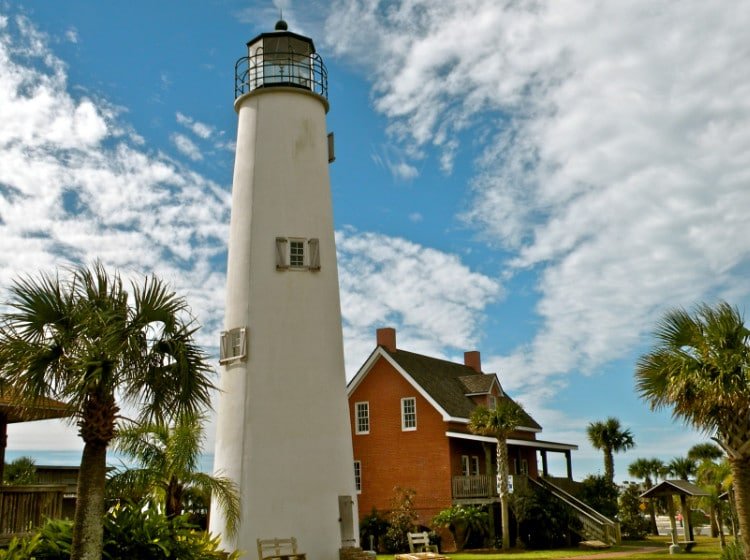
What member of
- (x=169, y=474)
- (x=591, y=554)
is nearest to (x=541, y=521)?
(x=591, y=554)

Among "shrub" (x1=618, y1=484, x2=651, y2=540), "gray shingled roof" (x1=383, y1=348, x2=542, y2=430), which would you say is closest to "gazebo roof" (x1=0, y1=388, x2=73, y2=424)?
"gray shingled roof" (x1=383, y1=348, x2=542, y2=430)

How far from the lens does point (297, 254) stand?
22578 mm

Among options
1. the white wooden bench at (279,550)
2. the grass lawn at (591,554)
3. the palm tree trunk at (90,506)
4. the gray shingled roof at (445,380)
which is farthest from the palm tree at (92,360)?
the gray shingled roof at (445,380)

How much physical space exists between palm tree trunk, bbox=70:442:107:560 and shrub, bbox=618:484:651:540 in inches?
1270

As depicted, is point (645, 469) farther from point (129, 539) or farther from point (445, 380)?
point (129, 539)

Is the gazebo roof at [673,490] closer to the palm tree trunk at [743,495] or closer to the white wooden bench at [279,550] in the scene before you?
the palm tree trunk at [743,495]

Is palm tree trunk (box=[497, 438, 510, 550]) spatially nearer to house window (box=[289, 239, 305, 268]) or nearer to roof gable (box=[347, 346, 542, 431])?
roof gable (box=[347, 346, 542, 431])

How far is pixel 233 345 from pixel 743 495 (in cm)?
1328

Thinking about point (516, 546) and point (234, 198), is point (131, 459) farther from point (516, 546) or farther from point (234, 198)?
point (516, 546)

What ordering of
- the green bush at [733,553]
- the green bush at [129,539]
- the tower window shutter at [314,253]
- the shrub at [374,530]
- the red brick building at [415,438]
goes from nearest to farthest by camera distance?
the green bush at [129,539], the green bush at [733,553], the tower window shutter at [314,253], the shrub at [374,530], the red brick building at [415,438]

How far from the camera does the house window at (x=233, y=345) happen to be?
21.9 metres

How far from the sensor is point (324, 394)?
21922 mm

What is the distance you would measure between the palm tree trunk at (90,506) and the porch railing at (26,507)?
3064 millimetres

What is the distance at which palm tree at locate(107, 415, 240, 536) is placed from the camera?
15352 mm
